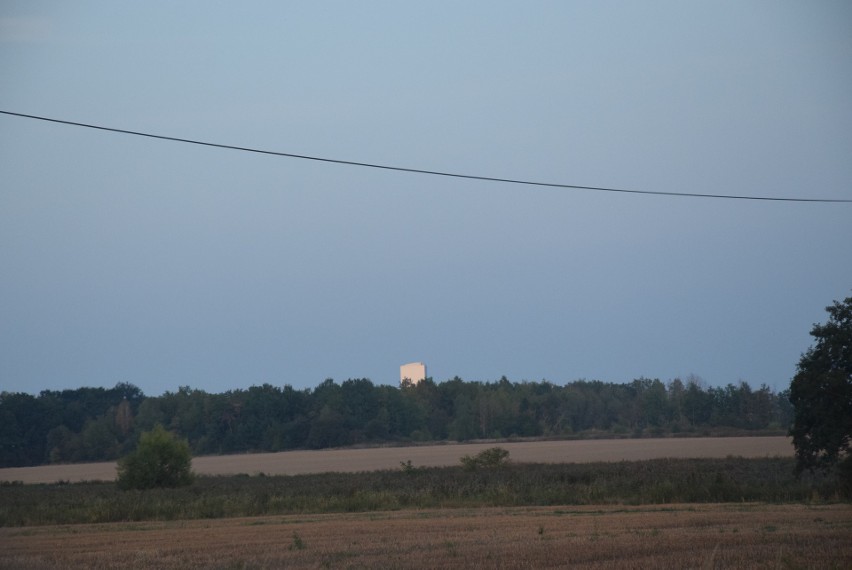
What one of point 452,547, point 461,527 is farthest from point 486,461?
point 452,547

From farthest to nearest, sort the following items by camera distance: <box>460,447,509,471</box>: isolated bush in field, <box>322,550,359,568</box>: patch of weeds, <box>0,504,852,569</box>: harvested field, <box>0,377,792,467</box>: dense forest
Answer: <box>0,377,792,467</box>: dense forest
<box>460,447,509,471</box>: isolated bush in field
<box>322,550,359,568</box>: patch of weeds
<box>0,504,852,569</box>: harvested field

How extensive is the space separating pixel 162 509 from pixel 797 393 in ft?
86.5


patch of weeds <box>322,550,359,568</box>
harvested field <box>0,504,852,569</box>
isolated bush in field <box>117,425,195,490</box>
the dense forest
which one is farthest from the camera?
the dense forest

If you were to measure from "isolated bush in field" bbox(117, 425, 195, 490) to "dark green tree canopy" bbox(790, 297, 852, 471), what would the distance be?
41.5 m

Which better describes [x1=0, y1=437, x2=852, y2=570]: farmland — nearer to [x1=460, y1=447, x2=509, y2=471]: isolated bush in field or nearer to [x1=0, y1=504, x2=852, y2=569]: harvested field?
[x1=0, y1=504, x2=852, y2=569]: harvested field

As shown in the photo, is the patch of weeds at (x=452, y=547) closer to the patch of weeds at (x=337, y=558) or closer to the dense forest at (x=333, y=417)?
the patch of weeds at (x=337, y=558)

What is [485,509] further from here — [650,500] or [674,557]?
[674,557]

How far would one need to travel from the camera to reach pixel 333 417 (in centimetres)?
14938

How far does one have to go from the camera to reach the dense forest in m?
140

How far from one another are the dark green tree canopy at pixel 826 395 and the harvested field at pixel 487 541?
17.8 ft

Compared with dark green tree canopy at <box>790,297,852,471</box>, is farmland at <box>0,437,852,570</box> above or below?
below

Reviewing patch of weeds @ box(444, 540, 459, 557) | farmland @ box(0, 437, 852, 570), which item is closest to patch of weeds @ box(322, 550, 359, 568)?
farmland @ box(0, 437, 852, 570)

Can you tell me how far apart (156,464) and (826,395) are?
4356 cm

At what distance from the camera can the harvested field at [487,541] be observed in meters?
16.7
